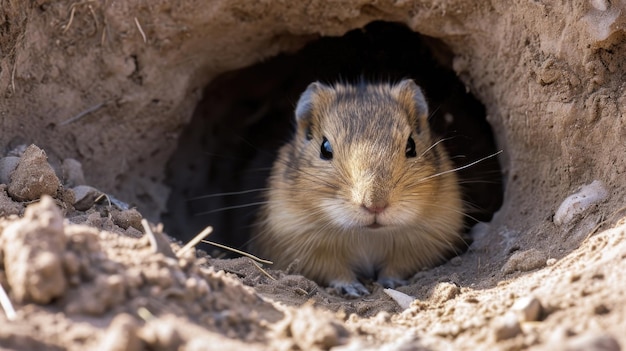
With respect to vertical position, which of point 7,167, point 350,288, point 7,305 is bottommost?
point 7,305

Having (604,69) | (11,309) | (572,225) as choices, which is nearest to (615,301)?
(572,225)

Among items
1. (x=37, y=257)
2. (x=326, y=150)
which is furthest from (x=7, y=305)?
(x=326, y=150)

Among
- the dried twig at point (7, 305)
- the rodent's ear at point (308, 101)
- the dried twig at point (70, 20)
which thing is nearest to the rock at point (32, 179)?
the dried twig at point (70, 20)

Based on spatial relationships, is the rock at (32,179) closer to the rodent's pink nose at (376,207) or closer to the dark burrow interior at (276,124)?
the dark burrow interior at (276,124)

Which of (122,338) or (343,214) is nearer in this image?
(122,338)

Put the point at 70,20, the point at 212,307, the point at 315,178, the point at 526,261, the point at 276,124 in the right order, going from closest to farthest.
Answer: the point at 212,307
the point at 526,261
the point at 70,20
the point at 315,178
the point at 276,124

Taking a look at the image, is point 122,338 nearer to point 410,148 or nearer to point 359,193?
point 359,193

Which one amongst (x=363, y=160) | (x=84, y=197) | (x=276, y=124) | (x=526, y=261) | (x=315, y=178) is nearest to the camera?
(x=526, y=261)

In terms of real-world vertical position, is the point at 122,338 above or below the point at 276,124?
below
